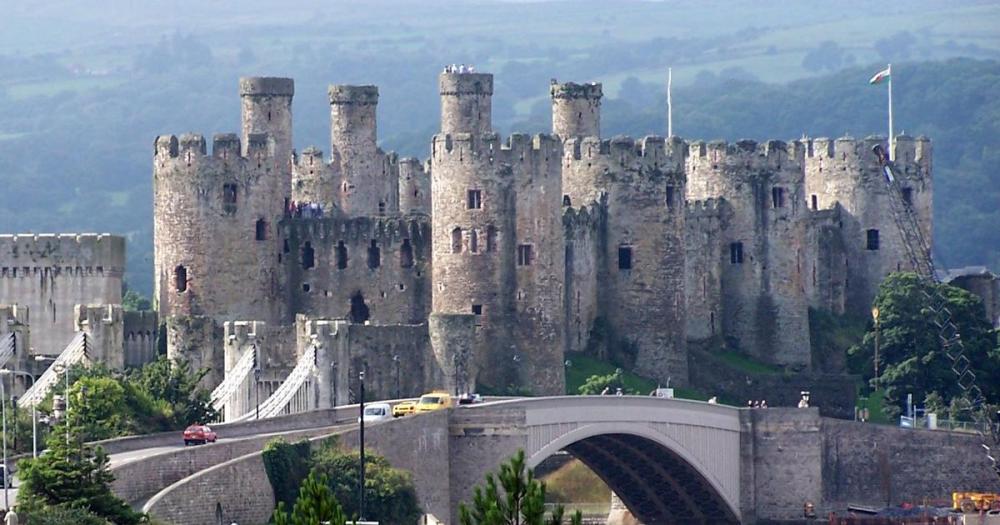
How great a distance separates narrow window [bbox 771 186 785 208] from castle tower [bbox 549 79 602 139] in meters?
6.84

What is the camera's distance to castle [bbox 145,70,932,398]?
364 feet

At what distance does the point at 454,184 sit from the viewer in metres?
112

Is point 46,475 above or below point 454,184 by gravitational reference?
below

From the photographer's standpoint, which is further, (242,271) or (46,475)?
(242,271)

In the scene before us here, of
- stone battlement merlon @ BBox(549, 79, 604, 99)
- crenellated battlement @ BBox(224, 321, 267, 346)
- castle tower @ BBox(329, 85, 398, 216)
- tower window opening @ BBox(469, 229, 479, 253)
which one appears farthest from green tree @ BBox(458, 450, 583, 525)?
stone battlement merlon @ BBox(549, 79, 604, 99)

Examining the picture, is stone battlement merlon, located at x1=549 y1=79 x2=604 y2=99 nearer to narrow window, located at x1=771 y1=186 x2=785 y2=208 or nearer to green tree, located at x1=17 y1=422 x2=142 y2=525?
narrow window, located at x1=771 y1=186 x2=785 y2=208

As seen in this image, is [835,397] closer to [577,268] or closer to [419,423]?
[577,268]

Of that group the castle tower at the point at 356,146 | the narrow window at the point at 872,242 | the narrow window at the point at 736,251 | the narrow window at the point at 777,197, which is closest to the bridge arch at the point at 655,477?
the narrow window at the point at 736,251

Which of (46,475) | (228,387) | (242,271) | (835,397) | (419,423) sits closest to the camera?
(46,475)

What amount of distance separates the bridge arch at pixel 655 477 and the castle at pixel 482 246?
12.0 ft

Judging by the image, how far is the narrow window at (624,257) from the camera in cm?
11775

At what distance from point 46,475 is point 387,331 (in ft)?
102

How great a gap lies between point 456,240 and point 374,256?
491 centimetres

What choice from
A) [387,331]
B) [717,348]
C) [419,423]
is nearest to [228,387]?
[387,331]
